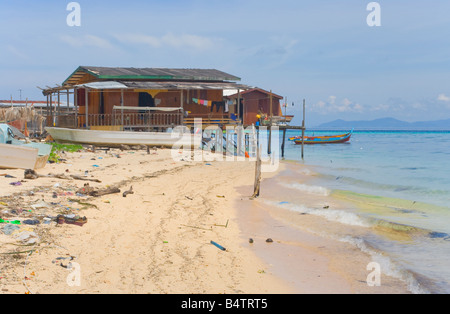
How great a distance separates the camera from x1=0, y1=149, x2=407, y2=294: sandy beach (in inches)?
214

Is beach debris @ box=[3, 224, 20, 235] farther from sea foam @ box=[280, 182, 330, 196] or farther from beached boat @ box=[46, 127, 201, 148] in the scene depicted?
beached boat @ box=[46, 127, 201, 148]

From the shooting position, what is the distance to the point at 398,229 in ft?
32.5

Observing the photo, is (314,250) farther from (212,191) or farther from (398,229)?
(212,191)

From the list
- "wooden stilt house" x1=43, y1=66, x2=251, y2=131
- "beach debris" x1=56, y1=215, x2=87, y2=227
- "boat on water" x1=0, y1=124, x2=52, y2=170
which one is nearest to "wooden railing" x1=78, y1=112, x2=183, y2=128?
"wooden stilt house" x1=43, y1=66, x2=251, y2=131

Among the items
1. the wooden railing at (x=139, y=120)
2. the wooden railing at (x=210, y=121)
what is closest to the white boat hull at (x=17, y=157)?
the wooden railing at (x=139, y=120)

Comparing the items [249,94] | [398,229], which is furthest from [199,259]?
[249,94]

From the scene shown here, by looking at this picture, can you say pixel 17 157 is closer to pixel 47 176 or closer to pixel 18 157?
pixel 18 157

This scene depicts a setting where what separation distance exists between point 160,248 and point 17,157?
22.3ft

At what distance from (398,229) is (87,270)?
7278 millimetres

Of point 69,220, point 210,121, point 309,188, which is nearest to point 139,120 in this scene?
point 210,121

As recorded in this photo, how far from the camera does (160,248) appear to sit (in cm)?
695

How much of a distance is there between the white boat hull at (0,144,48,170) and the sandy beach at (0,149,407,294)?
38 cm

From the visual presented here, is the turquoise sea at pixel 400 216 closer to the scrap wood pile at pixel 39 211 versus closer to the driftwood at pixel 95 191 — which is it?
the driftwood at pixel 95 191

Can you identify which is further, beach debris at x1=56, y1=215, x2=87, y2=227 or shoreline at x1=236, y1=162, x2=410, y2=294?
beach debris at x1=56, y1=215, x2=87, y2=227
